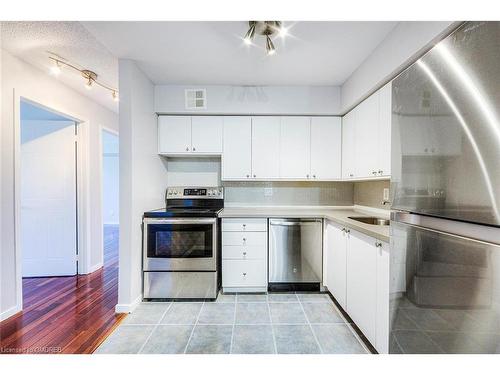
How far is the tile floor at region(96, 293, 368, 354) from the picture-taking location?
1713 millimetres

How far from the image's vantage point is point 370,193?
273 centimetres

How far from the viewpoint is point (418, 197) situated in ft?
3.17

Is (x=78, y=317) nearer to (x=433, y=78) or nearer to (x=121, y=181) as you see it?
(x=121, y=181)

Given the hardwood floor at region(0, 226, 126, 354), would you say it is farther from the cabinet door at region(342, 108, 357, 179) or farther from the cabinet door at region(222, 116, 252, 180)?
the cabinet door at region(342, 108, 357, 179)

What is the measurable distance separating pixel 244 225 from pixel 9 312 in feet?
7.61

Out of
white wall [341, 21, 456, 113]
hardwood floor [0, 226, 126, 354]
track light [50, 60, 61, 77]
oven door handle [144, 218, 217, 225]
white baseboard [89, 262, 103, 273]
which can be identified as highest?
track light [50, 60, 61, 77]

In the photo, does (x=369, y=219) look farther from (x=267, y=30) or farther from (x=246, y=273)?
(x=267, y=30)

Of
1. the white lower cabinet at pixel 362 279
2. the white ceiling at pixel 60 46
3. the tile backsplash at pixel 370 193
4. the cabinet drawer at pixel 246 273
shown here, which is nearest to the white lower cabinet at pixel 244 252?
the cabinet drawer at pixel 246 273

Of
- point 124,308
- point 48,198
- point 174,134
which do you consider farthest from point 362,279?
point 48,198

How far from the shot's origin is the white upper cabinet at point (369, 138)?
1887mm

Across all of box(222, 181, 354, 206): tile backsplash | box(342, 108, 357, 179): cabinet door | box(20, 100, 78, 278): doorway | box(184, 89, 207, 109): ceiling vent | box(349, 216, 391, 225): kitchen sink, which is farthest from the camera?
box(222, 181, 354, 206): tile backsplash

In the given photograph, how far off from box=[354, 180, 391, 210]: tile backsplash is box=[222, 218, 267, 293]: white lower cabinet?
1.28 metres

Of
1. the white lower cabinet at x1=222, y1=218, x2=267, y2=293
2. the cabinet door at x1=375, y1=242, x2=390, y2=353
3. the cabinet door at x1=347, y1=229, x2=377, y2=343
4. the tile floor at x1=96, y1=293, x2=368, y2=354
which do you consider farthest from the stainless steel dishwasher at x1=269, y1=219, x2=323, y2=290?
the cabinet door at x1=375, y1=242, x2=390, y2=353

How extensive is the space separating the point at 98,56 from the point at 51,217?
221 cm
